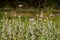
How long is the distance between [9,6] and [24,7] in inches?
29.7

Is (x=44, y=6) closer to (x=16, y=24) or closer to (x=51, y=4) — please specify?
(x=51, y=4)

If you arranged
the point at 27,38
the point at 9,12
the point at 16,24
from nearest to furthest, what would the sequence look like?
the point at 27,38, the point at 16,24, the point at 9,12

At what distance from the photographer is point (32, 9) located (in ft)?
42.5

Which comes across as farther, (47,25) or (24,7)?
(24,7)

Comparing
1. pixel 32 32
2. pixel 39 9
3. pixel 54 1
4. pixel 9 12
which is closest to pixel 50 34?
pixel 32 32

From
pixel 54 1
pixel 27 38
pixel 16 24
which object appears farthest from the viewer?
pixel 54 1

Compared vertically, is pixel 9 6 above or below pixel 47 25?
below

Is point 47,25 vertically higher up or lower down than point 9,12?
higher up

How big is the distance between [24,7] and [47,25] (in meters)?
8.37

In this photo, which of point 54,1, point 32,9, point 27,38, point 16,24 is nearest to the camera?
point 27,38

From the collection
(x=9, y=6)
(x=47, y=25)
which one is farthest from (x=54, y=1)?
(x=47, y=25)

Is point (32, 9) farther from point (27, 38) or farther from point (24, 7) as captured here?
point (27, 38)

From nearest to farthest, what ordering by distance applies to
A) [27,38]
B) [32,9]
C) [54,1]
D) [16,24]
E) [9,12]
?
[27,38] < [16,24] < [9,12] < [32,9] < [54,1]

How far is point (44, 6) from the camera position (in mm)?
13477
